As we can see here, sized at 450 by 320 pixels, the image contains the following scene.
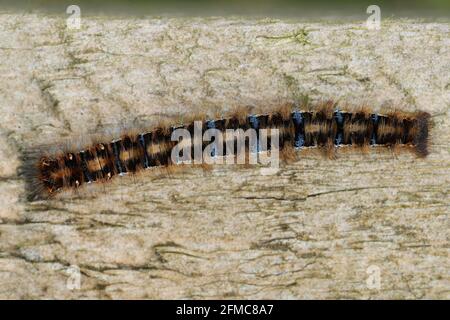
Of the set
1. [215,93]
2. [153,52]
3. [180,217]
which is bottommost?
[180,217]

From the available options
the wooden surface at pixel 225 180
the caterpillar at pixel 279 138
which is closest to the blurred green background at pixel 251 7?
the wooden surface at pixel 225 180

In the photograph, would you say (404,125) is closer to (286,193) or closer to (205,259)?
(286,193)

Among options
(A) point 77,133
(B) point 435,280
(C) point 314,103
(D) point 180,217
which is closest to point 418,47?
(C) point 314,103

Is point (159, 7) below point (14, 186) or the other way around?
the other way around

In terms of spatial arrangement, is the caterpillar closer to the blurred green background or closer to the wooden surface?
the wooden surface

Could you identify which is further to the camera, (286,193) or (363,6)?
(363,6)

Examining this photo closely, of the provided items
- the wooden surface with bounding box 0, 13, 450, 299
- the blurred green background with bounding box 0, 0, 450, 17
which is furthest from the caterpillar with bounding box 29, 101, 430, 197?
→ the blurred green background with bounding box 0, 0, 450, 17
